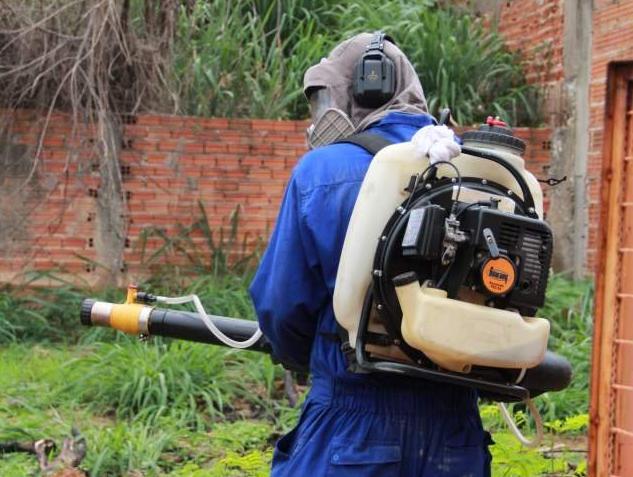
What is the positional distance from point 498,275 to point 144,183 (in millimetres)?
5942

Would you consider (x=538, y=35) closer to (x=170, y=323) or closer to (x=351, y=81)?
(x=351, y=81)

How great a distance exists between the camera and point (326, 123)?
307cm

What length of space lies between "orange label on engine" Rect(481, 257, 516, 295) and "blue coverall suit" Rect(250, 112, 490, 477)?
0.40 metres

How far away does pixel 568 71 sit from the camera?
30.2 feet

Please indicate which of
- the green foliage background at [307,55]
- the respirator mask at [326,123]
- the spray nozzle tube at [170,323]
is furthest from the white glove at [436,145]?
the green foliage background at [307,55]

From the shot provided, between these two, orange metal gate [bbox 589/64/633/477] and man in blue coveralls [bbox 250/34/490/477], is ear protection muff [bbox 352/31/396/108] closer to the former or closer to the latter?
man in blue coveralls [bbox 250/34/490/477]

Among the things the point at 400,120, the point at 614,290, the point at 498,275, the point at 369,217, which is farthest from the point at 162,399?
the point at 498,275

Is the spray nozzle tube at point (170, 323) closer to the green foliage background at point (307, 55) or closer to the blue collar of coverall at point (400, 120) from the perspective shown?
the blue collar of coverall at point (400, 120)

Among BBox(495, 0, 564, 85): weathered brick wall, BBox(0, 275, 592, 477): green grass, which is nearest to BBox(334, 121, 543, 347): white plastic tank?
BBox(0, 275, 592, 477): green grass

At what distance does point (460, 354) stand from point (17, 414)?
4.10 metres

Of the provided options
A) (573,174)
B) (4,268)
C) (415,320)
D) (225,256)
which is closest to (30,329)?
(4,268)

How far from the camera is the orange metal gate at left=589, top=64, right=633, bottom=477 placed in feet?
11.2

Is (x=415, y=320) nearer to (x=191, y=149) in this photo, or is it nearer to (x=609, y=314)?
(x=609, y=314)

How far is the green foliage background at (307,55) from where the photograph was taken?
28.8 ft
